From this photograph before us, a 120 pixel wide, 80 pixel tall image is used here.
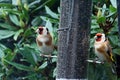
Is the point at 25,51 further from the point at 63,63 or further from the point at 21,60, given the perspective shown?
the point at 63,63

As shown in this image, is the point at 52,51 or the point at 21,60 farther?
the point at 21,60

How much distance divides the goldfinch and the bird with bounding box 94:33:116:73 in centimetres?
29

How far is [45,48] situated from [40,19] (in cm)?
50

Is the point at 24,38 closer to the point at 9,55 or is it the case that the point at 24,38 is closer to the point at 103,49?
the point at 9,55

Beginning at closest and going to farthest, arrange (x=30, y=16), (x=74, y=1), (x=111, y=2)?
(x=74, y=1) → (x=111, y=2) → (x=30, y=16)

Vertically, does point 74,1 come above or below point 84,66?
above

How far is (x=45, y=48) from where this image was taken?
135 inches

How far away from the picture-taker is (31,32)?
3768 millimetres

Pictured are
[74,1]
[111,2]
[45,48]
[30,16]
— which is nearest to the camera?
[74,1]

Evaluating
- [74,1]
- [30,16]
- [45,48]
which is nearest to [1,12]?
[30,16]

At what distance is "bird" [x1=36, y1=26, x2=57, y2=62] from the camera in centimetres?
341

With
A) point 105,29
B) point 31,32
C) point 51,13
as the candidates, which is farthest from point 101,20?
point 31,32

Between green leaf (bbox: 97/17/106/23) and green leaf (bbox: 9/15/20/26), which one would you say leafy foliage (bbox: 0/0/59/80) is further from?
green leaf (bbox: 97/17/106/23)

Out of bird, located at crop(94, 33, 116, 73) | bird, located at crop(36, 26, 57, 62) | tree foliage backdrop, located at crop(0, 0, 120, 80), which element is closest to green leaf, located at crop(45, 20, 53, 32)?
tree foliage backdrop, located at crop(0, 0, 120, 80)
